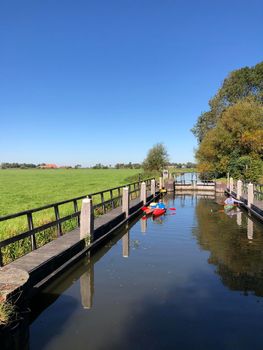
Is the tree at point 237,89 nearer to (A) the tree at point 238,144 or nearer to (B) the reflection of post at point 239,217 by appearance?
(A) the tree at point 238,144

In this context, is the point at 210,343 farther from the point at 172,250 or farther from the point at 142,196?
the point at 142,196

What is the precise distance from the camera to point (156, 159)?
62438 mm

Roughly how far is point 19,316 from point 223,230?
12360 millimetres

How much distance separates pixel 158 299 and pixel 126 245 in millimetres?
5691

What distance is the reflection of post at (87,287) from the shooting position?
775 cm

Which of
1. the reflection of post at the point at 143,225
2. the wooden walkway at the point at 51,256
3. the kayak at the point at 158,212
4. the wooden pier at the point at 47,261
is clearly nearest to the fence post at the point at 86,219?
the wooden pier at the point at 47,261

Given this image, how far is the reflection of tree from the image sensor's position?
29.9 feet

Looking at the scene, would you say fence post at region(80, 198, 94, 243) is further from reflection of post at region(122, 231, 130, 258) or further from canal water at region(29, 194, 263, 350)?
reflection of post at region(122, 231, 130, 258)

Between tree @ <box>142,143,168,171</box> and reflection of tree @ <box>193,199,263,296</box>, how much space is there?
42.6 m

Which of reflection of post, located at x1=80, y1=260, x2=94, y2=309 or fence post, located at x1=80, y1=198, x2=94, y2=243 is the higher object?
fence post, located at x1=80, y1=198, x2=94, y2=243

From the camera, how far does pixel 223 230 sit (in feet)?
53.0

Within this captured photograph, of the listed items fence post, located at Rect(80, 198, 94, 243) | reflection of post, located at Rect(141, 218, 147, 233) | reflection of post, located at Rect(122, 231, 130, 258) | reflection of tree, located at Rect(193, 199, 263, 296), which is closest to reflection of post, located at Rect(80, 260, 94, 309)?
fence post, located at Rect(80, 198, 94, 243)

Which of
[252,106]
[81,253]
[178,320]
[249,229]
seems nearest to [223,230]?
[249,229]

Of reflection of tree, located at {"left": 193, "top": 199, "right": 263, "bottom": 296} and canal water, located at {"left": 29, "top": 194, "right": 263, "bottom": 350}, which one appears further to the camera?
reflection of tree, located at {"left": 193, "top": 199, "right": 263, "bottom": 296}
